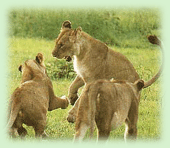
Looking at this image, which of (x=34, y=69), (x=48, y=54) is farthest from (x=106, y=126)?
(x=48, y=54)

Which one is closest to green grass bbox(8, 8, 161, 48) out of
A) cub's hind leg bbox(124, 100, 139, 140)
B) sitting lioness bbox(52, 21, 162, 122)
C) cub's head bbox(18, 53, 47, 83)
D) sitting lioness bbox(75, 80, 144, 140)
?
sitting lioness bbox(52, 21, 162, 122)

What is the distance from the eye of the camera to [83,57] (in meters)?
6.95

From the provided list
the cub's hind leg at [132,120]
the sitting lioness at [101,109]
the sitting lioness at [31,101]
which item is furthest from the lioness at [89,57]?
the sitting lioness at [101,109]

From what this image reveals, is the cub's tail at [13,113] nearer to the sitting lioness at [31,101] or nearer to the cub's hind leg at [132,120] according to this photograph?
the sitting lioness at [31,101]

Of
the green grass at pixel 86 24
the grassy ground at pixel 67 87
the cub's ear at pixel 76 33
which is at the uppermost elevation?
the cub's ear at pixel 76 33

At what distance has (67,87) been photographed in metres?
9.24

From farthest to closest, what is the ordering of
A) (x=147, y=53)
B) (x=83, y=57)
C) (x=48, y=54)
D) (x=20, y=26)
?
(x=20, y=26) < (x=147, y=53) < (x=48, y=54) < (x=83, y=57)

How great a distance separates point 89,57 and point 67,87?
235 cm

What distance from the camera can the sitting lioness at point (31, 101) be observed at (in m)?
5.69

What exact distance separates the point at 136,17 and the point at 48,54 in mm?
4948

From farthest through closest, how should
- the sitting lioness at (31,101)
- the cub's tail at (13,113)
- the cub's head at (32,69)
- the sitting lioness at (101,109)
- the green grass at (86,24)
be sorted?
the green grass at (86,24)
the cub's head at (32,69)
the sitting lioness at (31,101)
the cub's tail at (13,113)
the sitting lioness at (101,109)

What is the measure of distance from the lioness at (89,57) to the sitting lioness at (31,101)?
61 cm

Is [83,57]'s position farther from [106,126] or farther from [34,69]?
[106,126]

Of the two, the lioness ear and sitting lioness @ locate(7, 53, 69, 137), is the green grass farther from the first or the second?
sitting lioness @ locate(7, 53, 69, 137)
